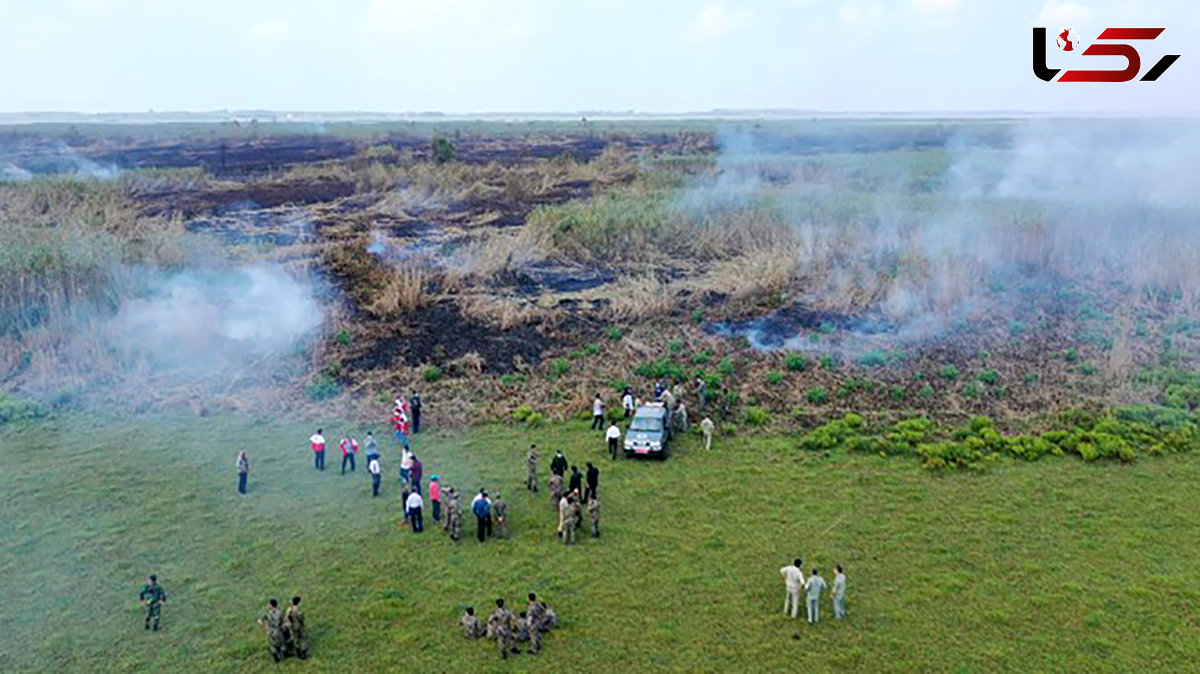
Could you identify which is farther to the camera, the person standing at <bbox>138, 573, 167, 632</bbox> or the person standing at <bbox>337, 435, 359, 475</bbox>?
the person standing at <bbox>337, 435, 359, 475</bbox>

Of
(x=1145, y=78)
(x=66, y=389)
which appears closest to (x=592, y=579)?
(x=66, y=389)

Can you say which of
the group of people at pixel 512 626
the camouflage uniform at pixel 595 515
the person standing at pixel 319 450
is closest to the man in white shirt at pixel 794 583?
the group of people at pixel 512 626

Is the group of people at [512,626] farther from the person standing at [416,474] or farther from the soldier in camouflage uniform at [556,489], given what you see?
the person standing at [416,474]

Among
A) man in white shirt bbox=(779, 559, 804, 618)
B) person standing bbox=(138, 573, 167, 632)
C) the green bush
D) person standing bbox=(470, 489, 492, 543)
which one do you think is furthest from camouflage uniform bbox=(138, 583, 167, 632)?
the green bush

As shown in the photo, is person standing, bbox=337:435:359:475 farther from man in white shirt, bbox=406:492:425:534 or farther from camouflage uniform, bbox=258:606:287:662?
camouflage uniform, bbox=258:606:287:662

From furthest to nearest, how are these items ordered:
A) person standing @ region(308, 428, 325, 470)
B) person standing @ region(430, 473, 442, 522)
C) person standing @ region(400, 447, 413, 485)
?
1. person standing @ region(308, 428, 325, 470)
2. person standing @ region(400, 447, 413, 485)
3. person standing @ region(430, 473, 442, 522)

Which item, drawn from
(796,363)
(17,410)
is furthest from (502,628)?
(17,410)
